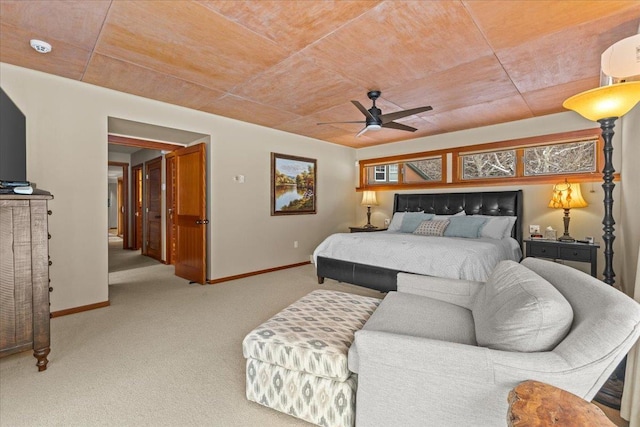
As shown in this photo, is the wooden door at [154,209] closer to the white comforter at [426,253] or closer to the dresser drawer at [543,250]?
the white comforter at [426,253]

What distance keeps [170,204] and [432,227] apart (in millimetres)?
4817

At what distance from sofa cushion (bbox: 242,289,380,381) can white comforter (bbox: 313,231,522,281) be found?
1418mm

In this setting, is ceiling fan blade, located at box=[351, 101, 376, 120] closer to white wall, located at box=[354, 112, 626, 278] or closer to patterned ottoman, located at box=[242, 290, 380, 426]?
patterned ottoman, located at box=[242, 290, 380, 426]

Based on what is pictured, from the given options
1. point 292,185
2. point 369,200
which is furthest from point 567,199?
point 292,185

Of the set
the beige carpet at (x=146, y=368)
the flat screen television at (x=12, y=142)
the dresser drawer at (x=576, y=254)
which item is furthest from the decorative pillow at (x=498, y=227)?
the flat screen television at (x=12, y=142)

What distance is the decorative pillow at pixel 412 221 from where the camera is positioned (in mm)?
4922

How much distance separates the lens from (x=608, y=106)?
1.81 metres

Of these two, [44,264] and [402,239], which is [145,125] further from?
[402,239]

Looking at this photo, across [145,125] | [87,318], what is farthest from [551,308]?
[145,125]

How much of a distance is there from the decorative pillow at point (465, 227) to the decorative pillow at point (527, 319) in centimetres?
302

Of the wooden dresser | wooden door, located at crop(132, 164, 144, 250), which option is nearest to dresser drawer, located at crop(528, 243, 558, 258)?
the wooden dresser

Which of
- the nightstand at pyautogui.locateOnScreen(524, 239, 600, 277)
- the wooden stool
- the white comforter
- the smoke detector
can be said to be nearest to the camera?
the wooden stool

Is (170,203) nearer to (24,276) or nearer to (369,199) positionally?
(24,276)

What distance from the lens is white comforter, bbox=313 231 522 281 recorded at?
307cm
